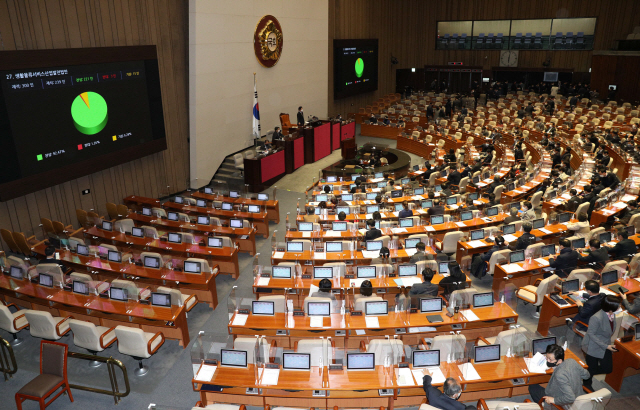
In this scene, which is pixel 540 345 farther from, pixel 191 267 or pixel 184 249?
pixel 184 249

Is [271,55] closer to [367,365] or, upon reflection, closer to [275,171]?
[275,171]

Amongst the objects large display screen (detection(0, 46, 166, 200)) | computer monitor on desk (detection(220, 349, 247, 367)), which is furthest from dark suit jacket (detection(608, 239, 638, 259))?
large display screen (detection(0, 46, 166, 200))

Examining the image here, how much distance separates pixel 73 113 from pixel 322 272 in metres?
9.07

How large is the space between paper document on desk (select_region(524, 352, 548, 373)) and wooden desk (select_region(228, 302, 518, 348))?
116 centimetres

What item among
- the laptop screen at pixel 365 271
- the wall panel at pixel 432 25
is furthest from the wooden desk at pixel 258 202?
the wall panel at pixel 432 25

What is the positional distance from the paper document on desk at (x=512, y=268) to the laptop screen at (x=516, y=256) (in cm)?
10

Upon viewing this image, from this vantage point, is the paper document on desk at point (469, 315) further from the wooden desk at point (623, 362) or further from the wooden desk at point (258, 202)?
the wooden desk at point (258, 202)

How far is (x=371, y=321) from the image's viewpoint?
7926 millimetres

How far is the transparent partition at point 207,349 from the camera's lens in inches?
268

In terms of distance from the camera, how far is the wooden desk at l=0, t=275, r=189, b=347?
8539mm

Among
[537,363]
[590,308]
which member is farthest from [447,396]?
[590,308]

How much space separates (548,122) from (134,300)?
2244 cm

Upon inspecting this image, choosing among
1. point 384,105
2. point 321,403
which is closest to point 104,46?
point 321,403

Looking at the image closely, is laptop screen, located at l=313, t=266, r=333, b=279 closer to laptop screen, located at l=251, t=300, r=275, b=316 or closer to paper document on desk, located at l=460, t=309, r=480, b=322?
laptop screen, located at l=251, t=300, r=275, b=316
